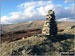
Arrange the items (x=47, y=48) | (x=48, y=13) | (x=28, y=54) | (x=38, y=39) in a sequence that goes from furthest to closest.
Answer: (x=48, y=13) → (x=38, y=39) → (x=47, y=48) → (x=28, y=54)

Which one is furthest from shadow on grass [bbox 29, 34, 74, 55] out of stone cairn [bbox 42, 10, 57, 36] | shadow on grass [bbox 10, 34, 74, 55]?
stone cairn [bbox 42, 10, 57, 36]

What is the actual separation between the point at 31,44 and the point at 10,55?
192 inches

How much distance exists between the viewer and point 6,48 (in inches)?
1367

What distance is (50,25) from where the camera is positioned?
3850cm

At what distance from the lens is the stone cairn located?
38291 mm

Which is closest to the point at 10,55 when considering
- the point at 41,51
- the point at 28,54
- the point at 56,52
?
the point at 28,54

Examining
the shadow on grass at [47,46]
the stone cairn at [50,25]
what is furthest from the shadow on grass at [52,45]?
the stone cairn at [50,25]

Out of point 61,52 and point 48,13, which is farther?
point 48,13

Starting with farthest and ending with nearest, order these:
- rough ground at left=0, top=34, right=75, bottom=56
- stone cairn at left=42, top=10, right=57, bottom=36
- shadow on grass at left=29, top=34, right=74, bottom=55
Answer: stone cairn at left=42, top=10, right=57, bottom=36 → shadow on grass at left=29, top=34, right=74, bottom=55 → rough ground at left=0, top=34, right=75, bottom=56

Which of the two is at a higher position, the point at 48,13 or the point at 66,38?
the point at 48,13

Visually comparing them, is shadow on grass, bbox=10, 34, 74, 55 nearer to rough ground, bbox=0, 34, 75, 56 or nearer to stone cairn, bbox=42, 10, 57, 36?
rough ground, bbox=0, 34, 75, 56

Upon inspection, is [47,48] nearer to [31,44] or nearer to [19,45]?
[31,44]

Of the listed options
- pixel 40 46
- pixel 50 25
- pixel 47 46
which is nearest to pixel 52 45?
pixel 47 46

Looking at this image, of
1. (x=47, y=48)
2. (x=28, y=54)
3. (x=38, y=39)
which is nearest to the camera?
(x=28, y=54)
